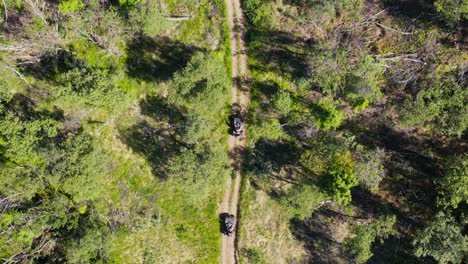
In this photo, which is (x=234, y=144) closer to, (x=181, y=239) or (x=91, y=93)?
(x=181, y=239)

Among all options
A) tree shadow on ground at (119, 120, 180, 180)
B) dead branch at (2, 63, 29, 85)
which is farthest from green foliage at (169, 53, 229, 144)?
dead branch at (2, 63, 29, 85)

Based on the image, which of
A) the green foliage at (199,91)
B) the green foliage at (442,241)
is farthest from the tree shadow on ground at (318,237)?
the green foliage at (199,91)

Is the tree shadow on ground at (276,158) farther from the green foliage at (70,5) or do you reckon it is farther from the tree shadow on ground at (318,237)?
the green foliage at (70,5)

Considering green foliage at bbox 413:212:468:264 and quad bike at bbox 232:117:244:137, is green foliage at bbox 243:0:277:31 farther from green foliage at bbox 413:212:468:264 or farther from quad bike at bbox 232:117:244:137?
green foliage at bbox 413:212:468:264

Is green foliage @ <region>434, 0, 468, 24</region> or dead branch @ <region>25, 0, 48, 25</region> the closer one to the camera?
green foliage @ <region>434, 0, 468, 24</region>

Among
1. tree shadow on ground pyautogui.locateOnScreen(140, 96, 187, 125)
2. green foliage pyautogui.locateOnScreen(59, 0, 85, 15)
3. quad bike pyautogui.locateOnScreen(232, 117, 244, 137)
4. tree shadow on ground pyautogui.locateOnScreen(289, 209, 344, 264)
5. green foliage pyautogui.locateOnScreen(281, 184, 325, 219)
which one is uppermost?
green foliage pyautogui.locateOnScreen(59, 0, 85, 15)

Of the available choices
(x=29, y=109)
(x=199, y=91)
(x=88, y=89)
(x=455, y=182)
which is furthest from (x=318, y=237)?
(x=29, y=109)
